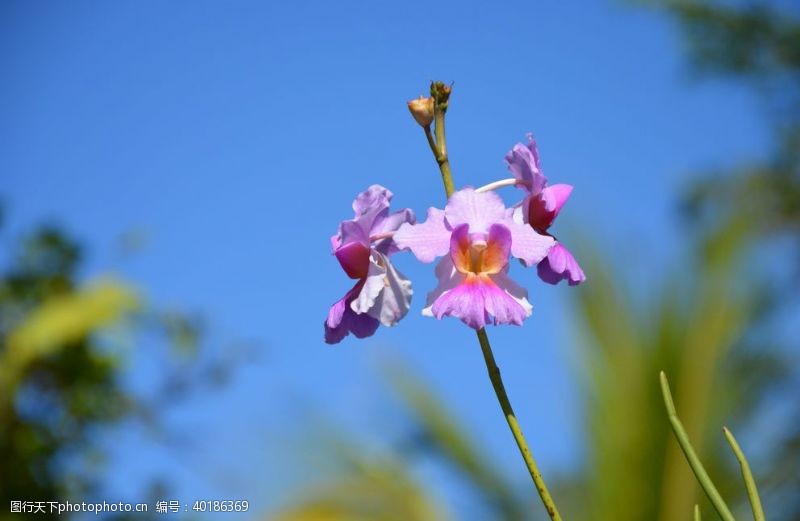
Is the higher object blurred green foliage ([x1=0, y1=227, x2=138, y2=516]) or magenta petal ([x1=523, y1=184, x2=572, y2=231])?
blurred green foliage ([x1=0, y1=227, x2=138, y2=516])

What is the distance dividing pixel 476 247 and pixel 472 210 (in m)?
0.03

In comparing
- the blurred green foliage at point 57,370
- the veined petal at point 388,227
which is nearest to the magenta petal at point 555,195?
the veined petal at point 388,227

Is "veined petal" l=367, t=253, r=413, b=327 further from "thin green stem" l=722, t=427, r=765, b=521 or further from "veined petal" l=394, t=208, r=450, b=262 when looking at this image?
"thin green stem" l=722, t=427, r=765, b=521

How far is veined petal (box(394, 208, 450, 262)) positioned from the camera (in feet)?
2.40

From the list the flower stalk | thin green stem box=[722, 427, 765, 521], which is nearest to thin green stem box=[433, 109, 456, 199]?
the flower stalk

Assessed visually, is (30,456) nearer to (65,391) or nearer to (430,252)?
(65,391)

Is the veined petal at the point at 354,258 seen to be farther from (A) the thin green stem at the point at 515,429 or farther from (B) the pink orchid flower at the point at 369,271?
(A) the thin green stem at the point at 515,429

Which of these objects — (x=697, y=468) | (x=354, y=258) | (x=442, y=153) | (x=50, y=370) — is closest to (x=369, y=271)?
(x=354, y=258)

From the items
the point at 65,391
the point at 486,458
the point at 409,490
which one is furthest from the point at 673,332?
the point at 65,391

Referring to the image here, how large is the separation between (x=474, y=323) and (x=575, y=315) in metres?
3.13

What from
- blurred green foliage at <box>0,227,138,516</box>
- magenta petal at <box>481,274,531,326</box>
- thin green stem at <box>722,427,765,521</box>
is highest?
blurred green foliage at <box>0,227,138,516</box>

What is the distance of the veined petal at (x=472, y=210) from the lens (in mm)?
732

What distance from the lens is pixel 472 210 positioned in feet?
2.42

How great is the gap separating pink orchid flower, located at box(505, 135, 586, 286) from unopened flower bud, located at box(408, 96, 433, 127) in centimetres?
8
